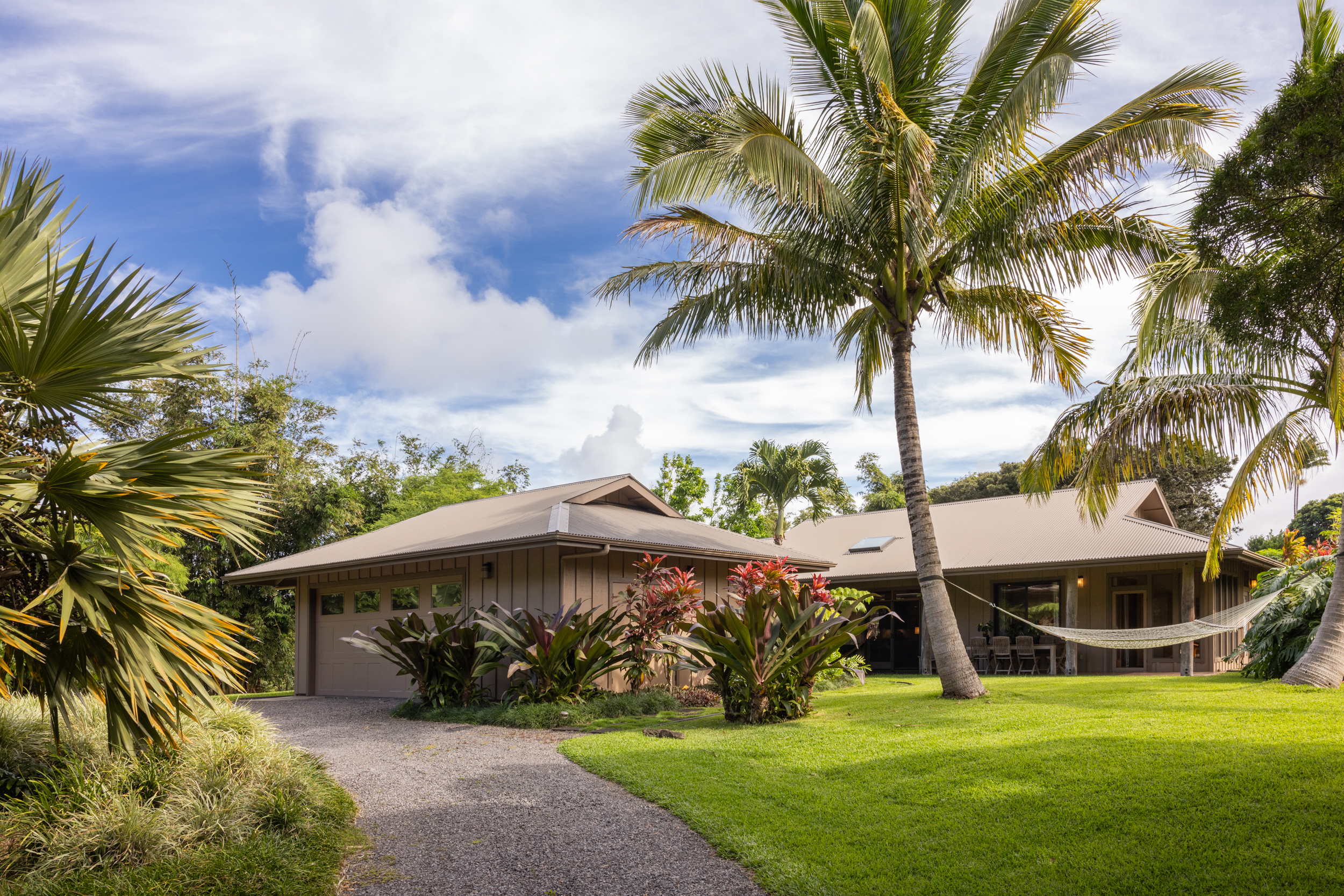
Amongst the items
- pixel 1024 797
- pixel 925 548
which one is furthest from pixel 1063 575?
pixel 1024 797

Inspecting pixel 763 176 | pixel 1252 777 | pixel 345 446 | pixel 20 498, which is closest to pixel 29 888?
pixel 20 498

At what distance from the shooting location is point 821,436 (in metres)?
24.6

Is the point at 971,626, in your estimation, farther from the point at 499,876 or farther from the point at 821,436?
the point at 499,876

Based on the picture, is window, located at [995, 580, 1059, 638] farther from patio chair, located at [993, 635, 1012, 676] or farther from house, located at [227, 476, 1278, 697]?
patio chair, located at [993, 635, 1012, 676]

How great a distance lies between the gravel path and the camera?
424 centimetres

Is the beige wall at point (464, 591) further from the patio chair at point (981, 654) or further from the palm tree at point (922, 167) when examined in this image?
the patio chair at point (981, 654)

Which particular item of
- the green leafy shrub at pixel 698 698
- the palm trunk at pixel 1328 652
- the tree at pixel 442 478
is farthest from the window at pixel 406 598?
the palm trunk at pixel 1328 652

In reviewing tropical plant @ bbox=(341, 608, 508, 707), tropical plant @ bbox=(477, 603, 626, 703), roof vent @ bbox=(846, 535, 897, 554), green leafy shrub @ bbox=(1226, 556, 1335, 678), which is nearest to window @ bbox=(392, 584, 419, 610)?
tropical plant @ bbox=(341, 608, 508, 707)

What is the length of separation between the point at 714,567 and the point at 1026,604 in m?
8.44

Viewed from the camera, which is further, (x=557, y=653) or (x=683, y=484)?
(x=683, y=484)

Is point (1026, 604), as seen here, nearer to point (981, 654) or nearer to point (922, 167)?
point (981, 654)

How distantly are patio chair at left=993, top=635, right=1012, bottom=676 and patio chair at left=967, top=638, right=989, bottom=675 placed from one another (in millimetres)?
210

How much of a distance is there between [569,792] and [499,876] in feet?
5.77

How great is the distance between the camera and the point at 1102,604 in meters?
17.6
